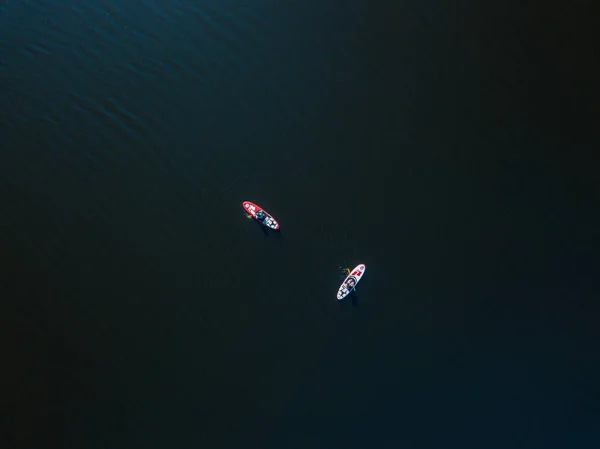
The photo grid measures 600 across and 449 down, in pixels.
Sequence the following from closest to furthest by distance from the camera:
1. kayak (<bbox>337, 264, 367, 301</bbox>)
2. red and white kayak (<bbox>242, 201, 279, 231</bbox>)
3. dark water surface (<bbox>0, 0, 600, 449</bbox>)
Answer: dark water surface (<bbox>0, 0, 600, 449</bbox>) < kayak (<bbox>337, 264, 367, 301</bbox>) < red and white kayak (<bbox>242, 201, 279, 231</bbox>)

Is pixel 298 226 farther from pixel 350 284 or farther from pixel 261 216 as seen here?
pixel 350 284

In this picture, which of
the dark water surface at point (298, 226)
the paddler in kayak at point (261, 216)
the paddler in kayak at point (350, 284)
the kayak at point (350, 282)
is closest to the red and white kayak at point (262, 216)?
the paddler in kayak at point (261, 216)

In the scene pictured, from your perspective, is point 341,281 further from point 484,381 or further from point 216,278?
point 484,381

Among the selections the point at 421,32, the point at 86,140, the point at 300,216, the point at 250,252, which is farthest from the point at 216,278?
the point at 421,32

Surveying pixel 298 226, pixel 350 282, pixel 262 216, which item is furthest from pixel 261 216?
pixel 350 282

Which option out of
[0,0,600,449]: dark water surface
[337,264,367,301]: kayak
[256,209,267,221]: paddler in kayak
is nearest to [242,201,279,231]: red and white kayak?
[256,209,267,221]: paddler in kayak

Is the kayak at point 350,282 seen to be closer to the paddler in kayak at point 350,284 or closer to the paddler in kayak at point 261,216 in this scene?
the paddler in kayak at point 350,284

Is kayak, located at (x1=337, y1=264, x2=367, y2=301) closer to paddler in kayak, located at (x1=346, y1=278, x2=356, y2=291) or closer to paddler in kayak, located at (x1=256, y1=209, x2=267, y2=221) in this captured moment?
paddler in kayak, located at (x1=346, y1=278, x2=356, y2=291)
